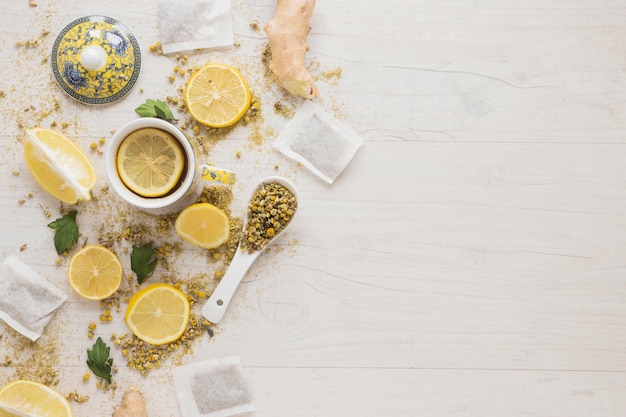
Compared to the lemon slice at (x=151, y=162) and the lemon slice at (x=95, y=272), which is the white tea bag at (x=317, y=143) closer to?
the lemon slice at (x=151, y=162)

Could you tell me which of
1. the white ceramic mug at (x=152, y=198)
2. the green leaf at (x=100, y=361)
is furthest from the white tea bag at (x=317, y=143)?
the green leaf at (x=100, y=361)

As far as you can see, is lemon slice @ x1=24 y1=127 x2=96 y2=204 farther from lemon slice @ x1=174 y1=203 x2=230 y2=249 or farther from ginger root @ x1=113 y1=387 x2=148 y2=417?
ginger root @ x1=113 y1=387 x2=148 y2=417

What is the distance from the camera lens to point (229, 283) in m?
1.53

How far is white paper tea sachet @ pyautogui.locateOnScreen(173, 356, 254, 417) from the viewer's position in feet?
5.05

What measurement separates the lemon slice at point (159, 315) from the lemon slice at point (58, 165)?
0.91ft

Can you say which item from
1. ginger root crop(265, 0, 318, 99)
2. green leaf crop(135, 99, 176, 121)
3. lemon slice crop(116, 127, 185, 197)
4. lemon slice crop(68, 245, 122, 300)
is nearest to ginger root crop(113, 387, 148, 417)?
lemon slice crop(68, 245, 122, 300)

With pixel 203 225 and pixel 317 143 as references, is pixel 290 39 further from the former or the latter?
pixel 203 225

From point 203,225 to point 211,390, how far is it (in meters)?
0.41

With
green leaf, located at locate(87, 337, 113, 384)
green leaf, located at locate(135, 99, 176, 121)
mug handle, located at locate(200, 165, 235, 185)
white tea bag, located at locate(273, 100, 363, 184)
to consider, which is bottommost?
green leaf, located at locate(87, 337, 113, 384)

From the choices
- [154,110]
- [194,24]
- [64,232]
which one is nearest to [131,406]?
[64,232]

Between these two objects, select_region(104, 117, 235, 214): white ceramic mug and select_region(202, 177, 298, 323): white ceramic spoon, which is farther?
select_region(202, 177, 298, 323): white ceramic spoon

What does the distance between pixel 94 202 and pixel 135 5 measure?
0.50m

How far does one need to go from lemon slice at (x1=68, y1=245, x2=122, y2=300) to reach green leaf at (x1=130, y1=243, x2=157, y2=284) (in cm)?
4

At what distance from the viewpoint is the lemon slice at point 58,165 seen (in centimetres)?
145
